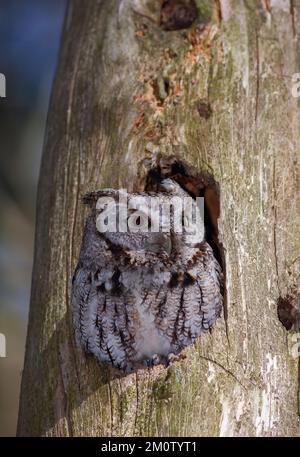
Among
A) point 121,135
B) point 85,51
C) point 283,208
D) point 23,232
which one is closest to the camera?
point 283,208

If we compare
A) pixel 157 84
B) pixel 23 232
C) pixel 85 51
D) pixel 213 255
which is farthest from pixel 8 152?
pixel 213 255

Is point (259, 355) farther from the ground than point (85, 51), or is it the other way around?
point (85, 51)

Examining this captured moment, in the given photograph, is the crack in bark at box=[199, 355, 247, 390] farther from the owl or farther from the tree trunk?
the owl

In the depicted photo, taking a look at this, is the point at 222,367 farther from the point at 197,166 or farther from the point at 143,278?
the point at 197,166

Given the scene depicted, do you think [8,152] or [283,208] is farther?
[8,152]

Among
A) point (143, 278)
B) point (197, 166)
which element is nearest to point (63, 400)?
point (143, 278)

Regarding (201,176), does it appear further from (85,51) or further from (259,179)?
(85,51)
